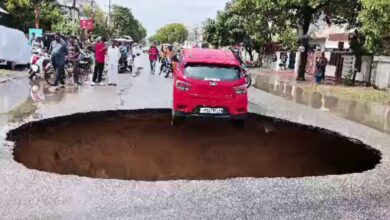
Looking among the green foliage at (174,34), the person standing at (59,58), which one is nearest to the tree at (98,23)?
the person standing at (59,58)

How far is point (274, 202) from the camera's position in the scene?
19.0 feet

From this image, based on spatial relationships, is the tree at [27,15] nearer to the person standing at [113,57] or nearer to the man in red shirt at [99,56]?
the person standing at [113,57]

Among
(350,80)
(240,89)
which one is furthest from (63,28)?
(240,89)

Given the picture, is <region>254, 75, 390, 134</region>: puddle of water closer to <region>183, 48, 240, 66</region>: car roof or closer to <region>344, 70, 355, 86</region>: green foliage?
<region>183, 48, 240, 66</region>: car roof

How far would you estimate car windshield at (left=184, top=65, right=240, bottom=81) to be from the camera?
35.2 ft

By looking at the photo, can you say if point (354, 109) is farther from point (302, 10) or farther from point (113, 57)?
point (113, 57)

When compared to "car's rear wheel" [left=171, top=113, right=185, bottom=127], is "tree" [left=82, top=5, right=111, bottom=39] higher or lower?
higher

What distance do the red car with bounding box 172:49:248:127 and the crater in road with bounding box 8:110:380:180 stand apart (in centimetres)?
61

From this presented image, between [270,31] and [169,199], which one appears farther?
[270,31]

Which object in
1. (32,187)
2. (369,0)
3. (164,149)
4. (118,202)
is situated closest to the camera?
(118,202)

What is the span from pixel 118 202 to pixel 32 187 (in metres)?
1.25

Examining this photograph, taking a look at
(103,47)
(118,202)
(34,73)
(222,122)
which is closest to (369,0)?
(222,122)

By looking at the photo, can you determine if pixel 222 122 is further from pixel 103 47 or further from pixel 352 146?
pixel 103 47

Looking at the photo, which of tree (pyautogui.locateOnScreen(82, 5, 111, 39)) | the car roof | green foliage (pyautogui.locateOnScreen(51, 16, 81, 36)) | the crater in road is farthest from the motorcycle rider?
tree (pyautogui.locateOnScreen(82, 5, 111, 39))
